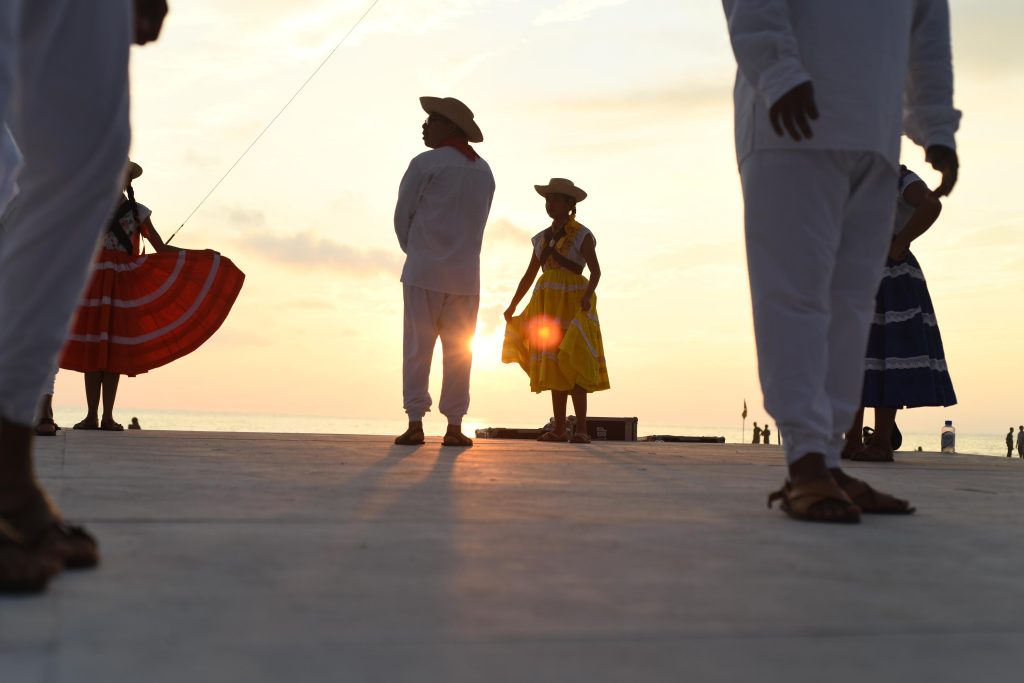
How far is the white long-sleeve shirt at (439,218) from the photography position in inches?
269

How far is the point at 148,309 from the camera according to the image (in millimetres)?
8000

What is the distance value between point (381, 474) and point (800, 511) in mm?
1726

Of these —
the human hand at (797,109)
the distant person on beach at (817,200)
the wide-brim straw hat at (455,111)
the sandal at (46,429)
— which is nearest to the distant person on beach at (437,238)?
the wide-brim straw hat at (455,111)

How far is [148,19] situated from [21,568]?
48.9 inches

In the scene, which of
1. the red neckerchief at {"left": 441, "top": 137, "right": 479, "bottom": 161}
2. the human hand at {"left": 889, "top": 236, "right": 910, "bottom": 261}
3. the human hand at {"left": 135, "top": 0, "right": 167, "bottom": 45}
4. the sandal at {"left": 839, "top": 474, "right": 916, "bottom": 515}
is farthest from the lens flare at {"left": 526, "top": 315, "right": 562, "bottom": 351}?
the human hand at {"left": 135, "top": 0, "right": 167, "bottom": 45}

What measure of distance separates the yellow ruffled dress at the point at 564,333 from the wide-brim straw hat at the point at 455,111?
2.05 metres

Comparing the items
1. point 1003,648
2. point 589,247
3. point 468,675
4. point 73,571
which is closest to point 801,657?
point 1003,648

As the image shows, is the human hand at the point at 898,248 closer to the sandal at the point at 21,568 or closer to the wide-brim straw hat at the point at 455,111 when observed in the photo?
the wide-brim straw hat at the point at 455,111

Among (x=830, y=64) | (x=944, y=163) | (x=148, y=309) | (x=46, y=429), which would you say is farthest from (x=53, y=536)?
(x=148, y=309)

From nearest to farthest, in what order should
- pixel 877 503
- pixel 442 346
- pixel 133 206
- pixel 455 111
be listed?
pixel 877 503, pixel 455 111, pixel 442 346, pixel 133 206

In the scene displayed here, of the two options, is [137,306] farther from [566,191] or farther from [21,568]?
[21,568]

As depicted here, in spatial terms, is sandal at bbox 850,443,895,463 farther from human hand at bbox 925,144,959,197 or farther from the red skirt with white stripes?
the red skirt with white stripes

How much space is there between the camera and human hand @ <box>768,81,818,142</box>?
3013 mm

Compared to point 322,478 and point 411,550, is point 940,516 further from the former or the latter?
point 322,478
